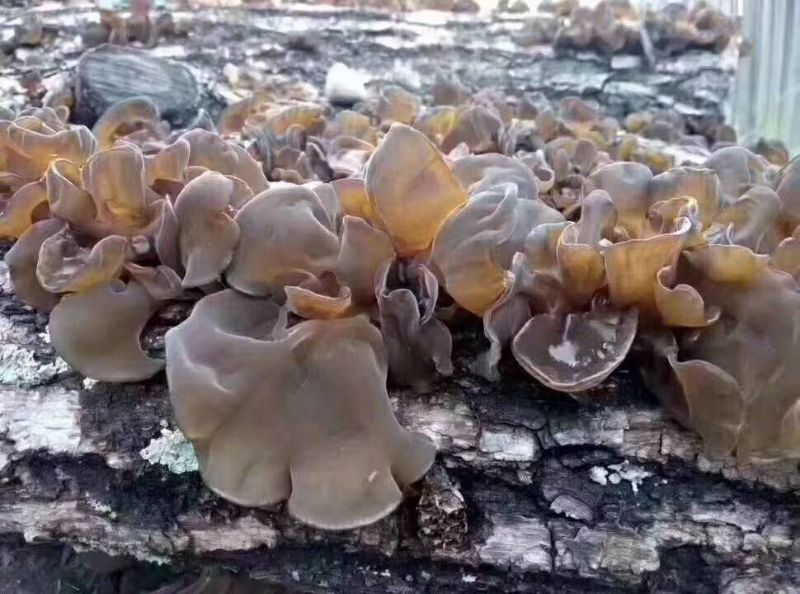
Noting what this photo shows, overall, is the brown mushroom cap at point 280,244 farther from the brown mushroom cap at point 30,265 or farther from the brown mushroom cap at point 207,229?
the brown mushroom cap at point 30,265

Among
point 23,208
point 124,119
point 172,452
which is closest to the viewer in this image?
point 172,452

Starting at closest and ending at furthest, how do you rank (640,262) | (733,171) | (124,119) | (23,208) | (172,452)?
(640,262)
(172,452)
(23,208)
(733,171)
(124,119)

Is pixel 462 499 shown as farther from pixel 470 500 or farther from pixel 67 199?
pixel 67 199

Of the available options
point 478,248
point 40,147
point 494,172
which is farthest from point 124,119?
point 478,248

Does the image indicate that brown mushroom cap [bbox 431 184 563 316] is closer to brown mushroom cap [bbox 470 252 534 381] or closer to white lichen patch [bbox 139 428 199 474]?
brown mushroom cap [bbox 470 252 534 381]

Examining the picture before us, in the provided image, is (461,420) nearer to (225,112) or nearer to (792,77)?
(225,112)

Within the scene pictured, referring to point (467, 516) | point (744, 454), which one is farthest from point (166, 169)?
point (744, 454)
